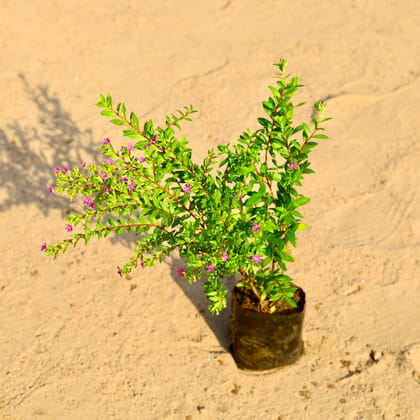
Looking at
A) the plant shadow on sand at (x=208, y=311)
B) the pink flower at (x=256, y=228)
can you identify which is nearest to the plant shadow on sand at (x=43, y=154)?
the plant shadow on sand at (x=208, y=311)

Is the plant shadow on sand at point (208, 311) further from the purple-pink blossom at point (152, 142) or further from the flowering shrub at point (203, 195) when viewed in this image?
the purple-pink blossom at point (152, 142)

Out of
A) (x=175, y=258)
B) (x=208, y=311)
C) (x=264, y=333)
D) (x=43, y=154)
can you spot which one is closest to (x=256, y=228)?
(x=264, y=333)

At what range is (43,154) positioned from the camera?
4625mm

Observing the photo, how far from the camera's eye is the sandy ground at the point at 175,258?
10.0ft

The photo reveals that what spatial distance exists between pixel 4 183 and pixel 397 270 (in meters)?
3.17

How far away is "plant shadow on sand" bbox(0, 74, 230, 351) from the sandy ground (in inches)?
0.6

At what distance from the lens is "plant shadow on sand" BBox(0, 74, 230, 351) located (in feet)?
13.9

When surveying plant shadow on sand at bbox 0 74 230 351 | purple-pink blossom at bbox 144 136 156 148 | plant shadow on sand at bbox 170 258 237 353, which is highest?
purple-pink blossom at bbox 144 136 156 148

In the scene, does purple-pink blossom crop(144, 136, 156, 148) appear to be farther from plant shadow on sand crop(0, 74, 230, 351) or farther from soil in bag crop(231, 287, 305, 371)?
plant shadow on sand crop(0, 74, 230, 351)

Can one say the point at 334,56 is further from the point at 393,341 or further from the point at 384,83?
the point at 393,341

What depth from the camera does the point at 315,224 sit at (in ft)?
12.9

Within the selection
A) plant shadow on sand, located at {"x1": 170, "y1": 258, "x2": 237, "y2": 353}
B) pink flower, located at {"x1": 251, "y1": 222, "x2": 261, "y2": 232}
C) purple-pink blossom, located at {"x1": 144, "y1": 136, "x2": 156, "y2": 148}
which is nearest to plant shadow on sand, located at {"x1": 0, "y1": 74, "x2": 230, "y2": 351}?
plant shadow on sand, located at {"x1": 170, "y1": 258, "x2": 237, "y2": 353}

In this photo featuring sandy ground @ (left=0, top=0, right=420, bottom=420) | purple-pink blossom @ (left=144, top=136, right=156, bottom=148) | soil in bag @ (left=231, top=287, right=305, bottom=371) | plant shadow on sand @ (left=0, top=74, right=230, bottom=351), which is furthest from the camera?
plant shadow on sand @ (left=0, top=74, right=230, bottom=351)

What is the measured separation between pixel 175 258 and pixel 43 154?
1.69m
